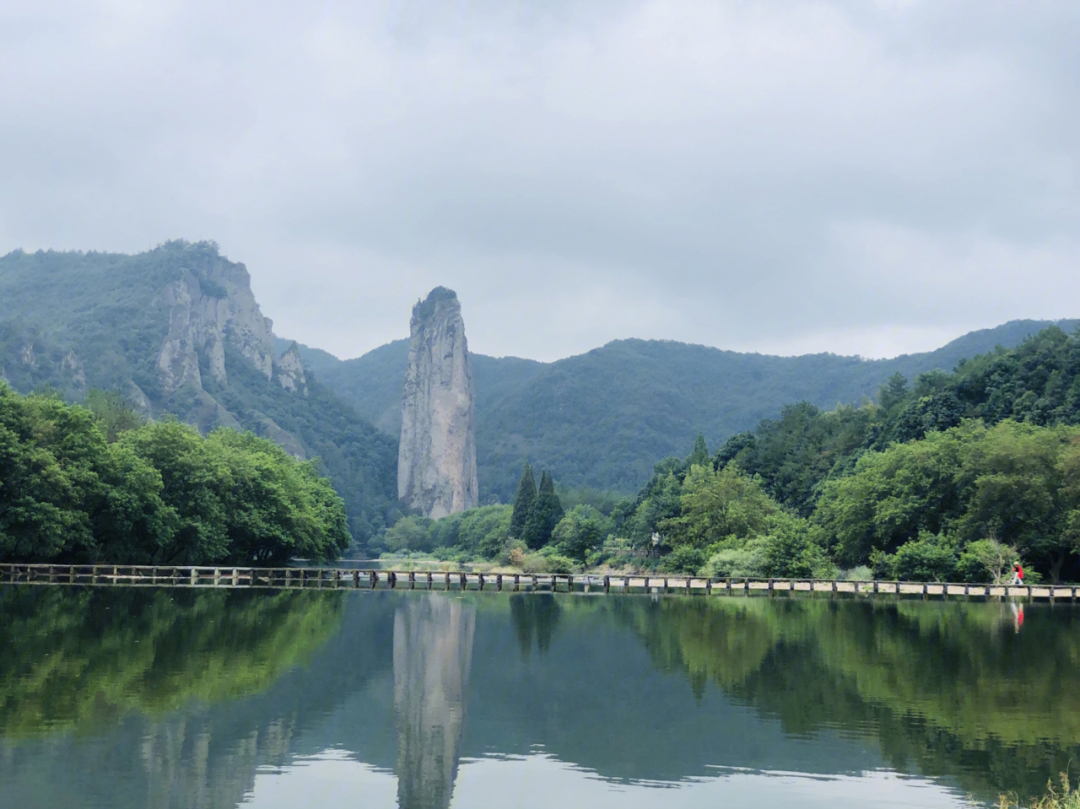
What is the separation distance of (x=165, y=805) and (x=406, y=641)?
732 inches

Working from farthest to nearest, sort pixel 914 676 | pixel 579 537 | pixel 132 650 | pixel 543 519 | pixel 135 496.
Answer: pixel 543 519
pixel 579 537
pixel 135 496
pixel 132 650
pixel 914 676

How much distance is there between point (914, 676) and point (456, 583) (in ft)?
142

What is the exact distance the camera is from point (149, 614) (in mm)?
36312

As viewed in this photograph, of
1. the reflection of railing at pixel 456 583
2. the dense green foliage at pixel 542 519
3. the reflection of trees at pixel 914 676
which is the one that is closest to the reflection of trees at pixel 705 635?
the reflection of trees at pixel 914 676

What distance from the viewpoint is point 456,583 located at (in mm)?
65938

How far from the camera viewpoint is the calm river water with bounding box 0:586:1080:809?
49.3ft

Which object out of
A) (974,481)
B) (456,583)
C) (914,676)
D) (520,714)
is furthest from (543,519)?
(520,714)

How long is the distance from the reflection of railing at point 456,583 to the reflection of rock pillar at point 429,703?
19.0 metres

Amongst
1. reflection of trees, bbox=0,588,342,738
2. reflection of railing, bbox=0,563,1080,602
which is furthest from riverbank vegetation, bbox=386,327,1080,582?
reflection of trees, bbox=0,588,342,738

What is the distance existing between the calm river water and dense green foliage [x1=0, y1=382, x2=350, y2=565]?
13.8 meters

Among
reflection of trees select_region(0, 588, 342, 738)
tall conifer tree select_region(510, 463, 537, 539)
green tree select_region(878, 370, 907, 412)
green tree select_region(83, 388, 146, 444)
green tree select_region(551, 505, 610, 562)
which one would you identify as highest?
green tree select_region(878, 370, 907, 412)

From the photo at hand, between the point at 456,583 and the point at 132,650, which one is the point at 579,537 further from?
the point at 132,650

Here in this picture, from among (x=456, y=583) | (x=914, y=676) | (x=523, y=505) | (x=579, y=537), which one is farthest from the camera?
(x=523, y=505)

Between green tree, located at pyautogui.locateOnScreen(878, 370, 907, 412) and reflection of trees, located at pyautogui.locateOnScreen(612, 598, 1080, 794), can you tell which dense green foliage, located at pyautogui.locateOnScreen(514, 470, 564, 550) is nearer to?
green tree, located at pyautogui.locateOnScreen(878, 370, 907, 412)
